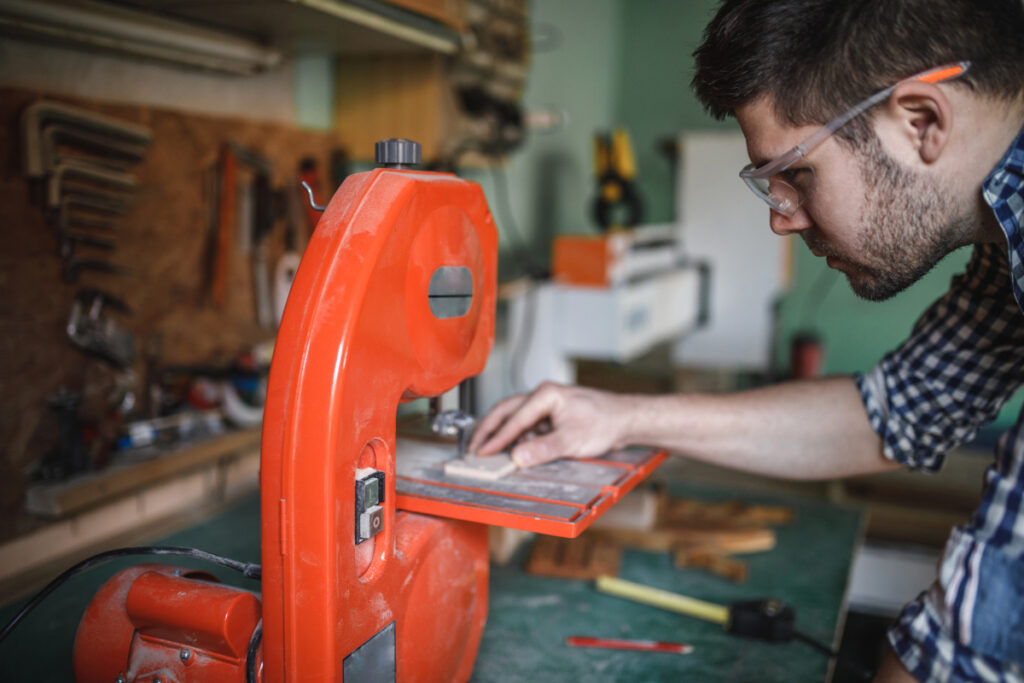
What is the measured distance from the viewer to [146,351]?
154 cm

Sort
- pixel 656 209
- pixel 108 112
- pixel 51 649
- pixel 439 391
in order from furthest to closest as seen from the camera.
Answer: pixel 656 209, pixel 108 112, pixel 51 649, pixel 439 391

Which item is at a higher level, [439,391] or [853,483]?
[439,391]

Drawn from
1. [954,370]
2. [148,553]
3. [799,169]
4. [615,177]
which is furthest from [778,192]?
[615,177]

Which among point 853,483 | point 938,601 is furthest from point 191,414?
point 853,483

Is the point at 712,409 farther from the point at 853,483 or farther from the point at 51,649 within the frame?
the point at 853,483

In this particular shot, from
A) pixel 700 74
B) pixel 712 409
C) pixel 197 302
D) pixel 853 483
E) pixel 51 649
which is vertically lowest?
pixel 853 483

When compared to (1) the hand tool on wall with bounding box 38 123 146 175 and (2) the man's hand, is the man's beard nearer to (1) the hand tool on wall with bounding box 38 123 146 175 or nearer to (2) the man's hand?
(2) the man's hand

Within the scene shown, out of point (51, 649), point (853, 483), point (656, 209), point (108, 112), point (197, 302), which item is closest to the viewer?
point (51, 649)

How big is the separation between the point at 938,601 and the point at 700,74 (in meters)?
0.67

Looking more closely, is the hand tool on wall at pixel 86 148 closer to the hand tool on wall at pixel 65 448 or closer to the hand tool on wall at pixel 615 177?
the hand tool on wall at pixel 65 448

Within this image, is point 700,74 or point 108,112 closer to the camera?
point 700,74

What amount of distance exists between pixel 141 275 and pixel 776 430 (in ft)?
3.89

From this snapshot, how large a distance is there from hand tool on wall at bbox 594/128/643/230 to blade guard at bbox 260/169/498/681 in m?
1.99

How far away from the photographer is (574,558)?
146cm
